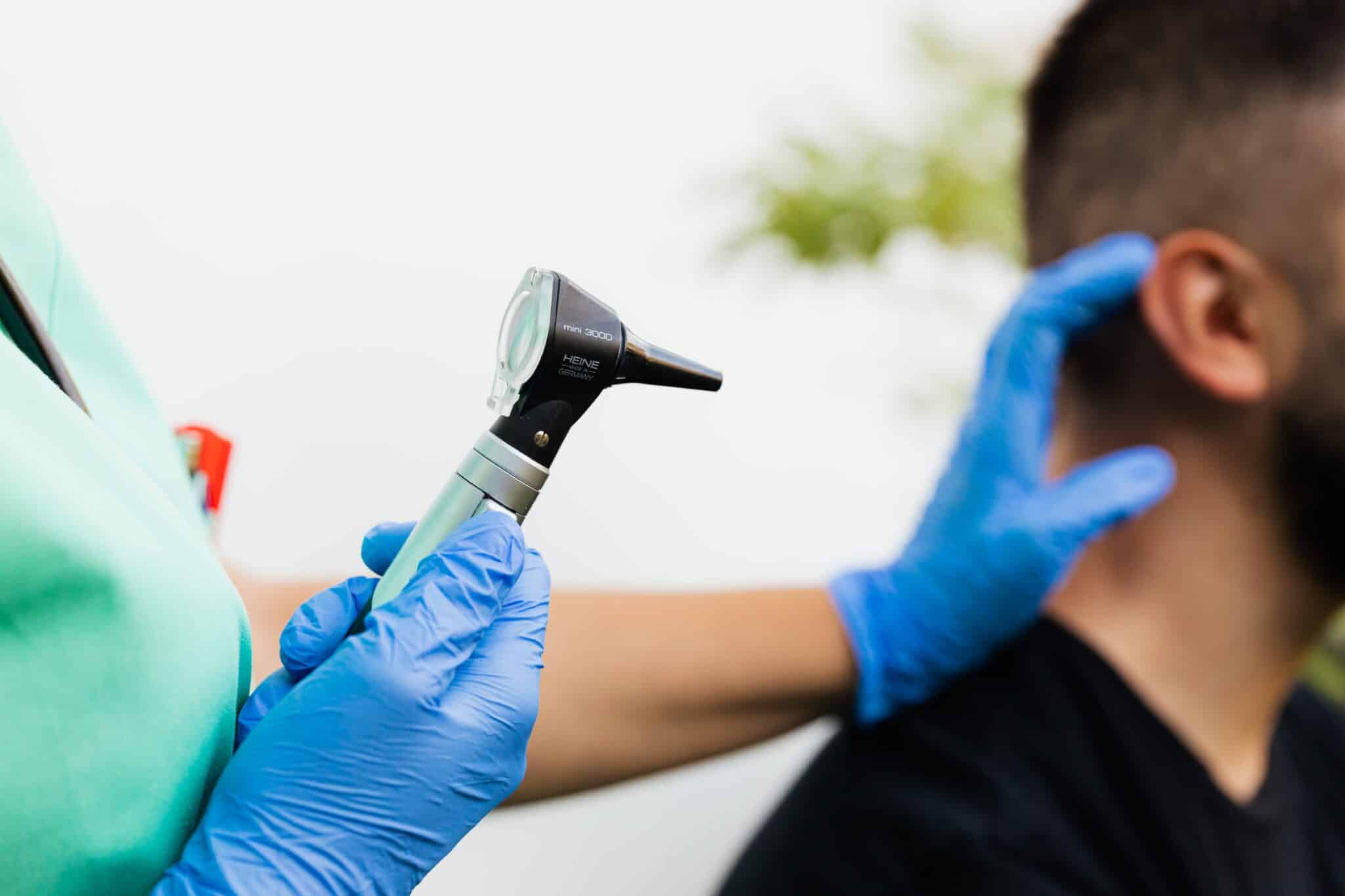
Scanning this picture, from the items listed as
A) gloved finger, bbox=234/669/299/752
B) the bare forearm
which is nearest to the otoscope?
gloved finger, bbox=234/669/299/752

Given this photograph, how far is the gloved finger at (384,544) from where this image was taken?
2.12 ft

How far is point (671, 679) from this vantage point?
972 millimetres

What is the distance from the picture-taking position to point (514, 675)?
0.55 metres

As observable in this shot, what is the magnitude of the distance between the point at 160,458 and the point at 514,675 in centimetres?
23

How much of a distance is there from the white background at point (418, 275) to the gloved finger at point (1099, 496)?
0.62 m

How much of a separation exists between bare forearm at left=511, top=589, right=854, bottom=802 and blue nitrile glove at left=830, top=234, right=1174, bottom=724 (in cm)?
5

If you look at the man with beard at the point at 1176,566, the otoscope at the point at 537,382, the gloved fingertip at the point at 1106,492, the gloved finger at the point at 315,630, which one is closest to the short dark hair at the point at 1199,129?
the man with beard at the point at 1176,566

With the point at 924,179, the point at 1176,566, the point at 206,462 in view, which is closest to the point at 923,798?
the point at 1176,566

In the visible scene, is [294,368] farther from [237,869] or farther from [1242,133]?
[1242,133]

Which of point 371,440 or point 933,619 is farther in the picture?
point 371,440

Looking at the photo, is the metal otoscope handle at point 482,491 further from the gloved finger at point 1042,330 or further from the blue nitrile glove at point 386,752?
the gloved finger at point 1042,330

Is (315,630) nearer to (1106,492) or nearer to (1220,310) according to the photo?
(1106,492)

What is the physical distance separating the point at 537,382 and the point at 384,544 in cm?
20

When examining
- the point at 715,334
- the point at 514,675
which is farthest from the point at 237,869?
the point at 715,334
